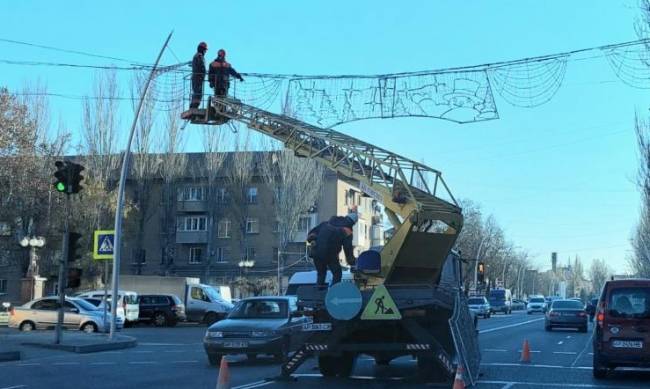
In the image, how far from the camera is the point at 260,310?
18328 mm

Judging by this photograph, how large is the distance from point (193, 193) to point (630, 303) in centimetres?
5840

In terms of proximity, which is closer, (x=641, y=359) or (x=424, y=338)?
→ (x=424, y=338)

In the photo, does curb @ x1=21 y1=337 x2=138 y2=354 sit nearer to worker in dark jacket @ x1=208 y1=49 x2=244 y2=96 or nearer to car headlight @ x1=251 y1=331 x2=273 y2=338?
car headlight @ x1=251 y1=331 x2=273 y2=338

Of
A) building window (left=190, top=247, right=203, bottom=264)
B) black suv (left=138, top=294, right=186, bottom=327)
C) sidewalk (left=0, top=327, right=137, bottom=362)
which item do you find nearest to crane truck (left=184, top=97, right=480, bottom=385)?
sidewalk (left=0, top=327, right=137, bottom=362)

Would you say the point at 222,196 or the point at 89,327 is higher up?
the point at 222,196

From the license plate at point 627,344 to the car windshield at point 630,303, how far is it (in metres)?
0.48

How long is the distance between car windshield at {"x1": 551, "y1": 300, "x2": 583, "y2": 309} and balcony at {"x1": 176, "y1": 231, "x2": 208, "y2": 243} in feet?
134

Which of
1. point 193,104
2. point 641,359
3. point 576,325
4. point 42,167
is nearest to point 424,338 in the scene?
point 641,359

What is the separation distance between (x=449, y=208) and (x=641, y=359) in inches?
185

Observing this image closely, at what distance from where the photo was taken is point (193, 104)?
17.7 meters

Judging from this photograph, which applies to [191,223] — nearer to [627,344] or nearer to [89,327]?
[89,327]

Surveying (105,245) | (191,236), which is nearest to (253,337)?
(105,245)

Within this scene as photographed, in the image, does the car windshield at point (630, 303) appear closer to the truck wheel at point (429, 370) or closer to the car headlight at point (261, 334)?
the truck wheel at point (429, 370)

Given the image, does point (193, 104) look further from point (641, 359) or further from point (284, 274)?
point (284, 274)
